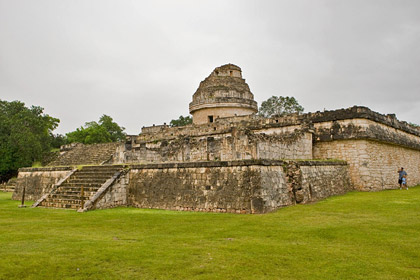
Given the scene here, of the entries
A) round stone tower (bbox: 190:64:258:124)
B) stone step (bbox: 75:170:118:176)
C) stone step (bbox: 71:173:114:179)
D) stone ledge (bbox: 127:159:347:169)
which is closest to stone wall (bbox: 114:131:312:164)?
stone ledge (bbox: 127:159:347:169)

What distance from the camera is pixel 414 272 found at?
442 centimetres

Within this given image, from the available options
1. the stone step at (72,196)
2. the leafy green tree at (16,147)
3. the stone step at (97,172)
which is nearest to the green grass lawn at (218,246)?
the stone step at (72,196)

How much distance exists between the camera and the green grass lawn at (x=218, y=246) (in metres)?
4.49

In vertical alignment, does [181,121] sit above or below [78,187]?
above

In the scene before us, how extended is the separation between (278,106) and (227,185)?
29.3 metres

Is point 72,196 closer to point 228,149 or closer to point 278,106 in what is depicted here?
point 228,149

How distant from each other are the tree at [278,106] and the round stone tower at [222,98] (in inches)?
512

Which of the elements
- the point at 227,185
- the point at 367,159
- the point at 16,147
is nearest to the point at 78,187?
the point at 227,185

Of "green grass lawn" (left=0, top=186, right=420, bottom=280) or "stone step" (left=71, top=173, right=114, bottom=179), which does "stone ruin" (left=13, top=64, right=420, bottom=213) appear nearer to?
"stone step" (left=71, top=173, right=114, bottom=179)

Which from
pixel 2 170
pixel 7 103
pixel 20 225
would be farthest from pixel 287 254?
pixel 7 103

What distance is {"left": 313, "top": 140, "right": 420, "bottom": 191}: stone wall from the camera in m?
15.3

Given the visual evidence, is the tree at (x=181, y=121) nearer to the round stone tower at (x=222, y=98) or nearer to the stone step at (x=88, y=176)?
the round stone tower at (x=222, y=98)

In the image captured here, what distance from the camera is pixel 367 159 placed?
1541 centimetres

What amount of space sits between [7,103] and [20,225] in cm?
3461
